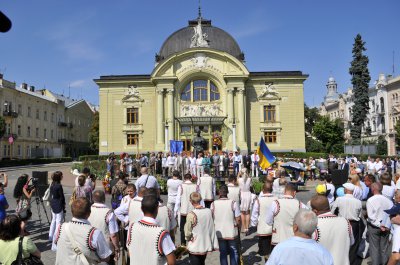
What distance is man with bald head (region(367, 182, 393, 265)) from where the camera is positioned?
6.77 m

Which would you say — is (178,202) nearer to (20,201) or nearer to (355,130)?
(20,201)

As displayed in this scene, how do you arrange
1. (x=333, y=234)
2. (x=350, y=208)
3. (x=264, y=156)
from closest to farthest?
(x=333, y=234)
(x=350, y=208)
(x=264, y=156)

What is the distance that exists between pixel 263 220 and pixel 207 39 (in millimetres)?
42742

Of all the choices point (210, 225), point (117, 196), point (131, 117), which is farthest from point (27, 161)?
point (210, 225)

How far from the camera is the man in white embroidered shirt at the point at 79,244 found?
14.2ft

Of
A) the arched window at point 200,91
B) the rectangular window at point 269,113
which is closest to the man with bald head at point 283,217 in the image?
the arched window at point 200,91

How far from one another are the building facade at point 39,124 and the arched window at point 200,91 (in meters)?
24.1

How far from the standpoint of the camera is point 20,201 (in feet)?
32.9

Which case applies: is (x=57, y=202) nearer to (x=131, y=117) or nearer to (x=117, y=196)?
(x=117, y=196)

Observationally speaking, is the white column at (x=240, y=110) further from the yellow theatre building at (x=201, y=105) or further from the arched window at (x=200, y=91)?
the arched window at (x=200, y=91)

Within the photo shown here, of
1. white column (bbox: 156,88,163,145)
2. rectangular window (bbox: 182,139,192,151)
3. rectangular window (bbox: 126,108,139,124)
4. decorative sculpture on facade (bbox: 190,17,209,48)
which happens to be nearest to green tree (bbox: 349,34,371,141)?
decorative sculpture on facade (bbox: 190,17,209,48)

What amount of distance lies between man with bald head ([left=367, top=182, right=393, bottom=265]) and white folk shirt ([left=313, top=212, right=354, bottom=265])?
243 cm

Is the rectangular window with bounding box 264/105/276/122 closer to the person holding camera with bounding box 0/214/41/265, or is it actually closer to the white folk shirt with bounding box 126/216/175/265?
the white folk shirt with bounding box 126/216/175/265

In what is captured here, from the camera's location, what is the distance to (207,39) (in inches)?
1880
